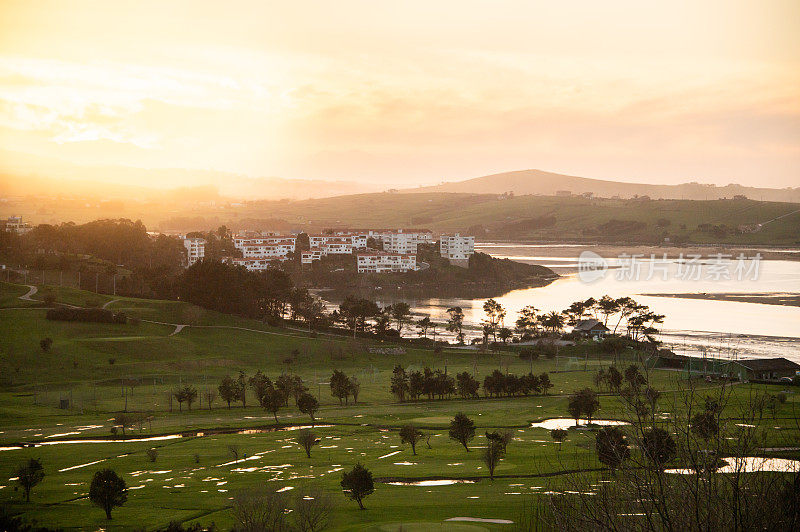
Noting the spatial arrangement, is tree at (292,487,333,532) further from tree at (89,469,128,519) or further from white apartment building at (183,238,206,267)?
white apartment building at (183,238,206,267)

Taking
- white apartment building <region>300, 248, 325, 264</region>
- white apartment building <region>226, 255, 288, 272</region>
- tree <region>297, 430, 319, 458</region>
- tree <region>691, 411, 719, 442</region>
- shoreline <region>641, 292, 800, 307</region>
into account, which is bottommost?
tree <region>297, 430, 319, 458</region>

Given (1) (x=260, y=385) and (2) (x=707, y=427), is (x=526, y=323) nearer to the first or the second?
(1) (x=260, y=385)

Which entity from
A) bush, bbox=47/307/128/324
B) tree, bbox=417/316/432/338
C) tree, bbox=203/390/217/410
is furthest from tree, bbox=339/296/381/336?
tree, bbox=203/390/217/410

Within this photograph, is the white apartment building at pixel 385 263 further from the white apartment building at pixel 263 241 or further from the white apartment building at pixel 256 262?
the white apartment building at pixel 263 241

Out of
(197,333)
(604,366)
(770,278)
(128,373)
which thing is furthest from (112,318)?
(770,278)

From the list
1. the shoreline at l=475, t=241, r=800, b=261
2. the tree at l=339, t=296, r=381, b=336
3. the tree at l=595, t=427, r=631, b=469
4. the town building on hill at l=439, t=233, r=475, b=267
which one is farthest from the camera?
the shoreline at l=475, t=241, r=800, b=261

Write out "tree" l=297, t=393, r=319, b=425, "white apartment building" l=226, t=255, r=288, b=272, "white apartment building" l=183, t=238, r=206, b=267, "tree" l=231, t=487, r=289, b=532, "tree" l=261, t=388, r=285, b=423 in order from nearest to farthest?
"tree" l=231, t=487, r=289, b=532 < "tree" l=297, t=393, r=319, b=425 < "tree" l=261, t=388, r=285, b=423 < "white apartment building" l=226, t=255, r=288, b=272 < "white apartment building" l=183, t=238, r=206, b=267

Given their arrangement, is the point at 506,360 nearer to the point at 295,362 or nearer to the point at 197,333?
the point at 295,362
